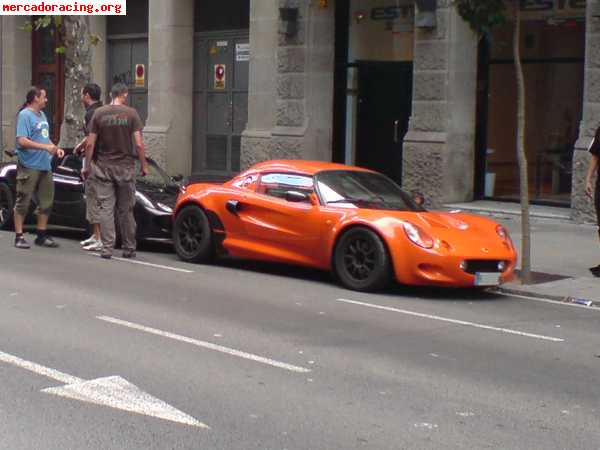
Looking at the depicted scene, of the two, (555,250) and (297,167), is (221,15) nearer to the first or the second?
(555,250)

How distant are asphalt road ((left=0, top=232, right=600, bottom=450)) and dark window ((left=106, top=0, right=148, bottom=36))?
1436cm

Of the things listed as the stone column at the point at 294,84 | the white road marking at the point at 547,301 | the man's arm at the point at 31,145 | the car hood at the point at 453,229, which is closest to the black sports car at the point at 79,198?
the man's arm at the point at 31,145

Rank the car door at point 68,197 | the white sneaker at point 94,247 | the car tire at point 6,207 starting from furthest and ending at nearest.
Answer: the car tire at point 6,207
the car door at point 68,197
the white sneaker at point 94,247

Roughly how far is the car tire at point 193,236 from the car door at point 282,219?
1.96 ft

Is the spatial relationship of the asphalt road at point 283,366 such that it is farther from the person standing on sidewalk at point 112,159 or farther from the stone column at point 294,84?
the stone column at point 294,84

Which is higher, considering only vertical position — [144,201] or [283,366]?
[144,201]

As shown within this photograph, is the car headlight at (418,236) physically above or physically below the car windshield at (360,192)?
below

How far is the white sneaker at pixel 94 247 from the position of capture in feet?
45.2

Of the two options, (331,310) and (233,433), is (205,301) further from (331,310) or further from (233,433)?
(233,433)

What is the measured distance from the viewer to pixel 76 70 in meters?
19.0

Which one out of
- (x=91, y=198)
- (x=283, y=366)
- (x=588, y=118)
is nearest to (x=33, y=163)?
(x=91, y=198)

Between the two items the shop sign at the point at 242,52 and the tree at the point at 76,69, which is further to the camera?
the shop sign at the point at 242,52

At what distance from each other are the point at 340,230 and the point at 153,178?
4659 mm

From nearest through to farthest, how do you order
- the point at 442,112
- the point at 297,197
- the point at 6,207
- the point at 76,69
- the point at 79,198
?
the point at 297,197 → the point at 79,198 → the point at 6,207 → the point at 442,112 → the point at 76,69
